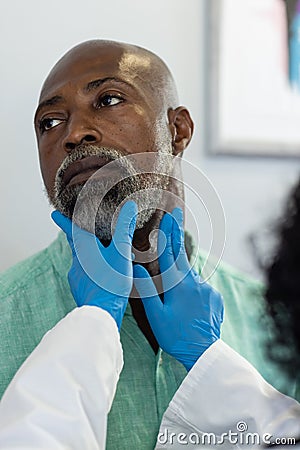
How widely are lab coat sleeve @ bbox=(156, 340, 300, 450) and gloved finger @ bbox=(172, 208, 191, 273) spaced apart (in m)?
0.13

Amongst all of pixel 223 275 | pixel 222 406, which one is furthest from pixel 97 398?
pixel 223 275

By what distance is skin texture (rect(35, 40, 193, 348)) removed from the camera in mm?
1039

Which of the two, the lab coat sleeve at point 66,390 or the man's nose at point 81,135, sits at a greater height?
the man's nose at point 81,135

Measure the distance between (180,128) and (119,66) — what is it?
144 mm

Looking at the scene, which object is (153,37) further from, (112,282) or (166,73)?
(112,282)

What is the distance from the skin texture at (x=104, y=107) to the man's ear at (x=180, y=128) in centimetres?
2

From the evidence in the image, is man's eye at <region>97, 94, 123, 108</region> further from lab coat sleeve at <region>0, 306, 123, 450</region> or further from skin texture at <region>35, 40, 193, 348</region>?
lab coat sleeve at <region>0, 306, 123, 450</region>

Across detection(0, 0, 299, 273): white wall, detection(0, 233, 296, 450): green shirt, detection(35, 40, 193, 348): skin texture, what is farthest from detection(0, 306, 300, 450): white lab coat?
detection(0, 0, 299, 273): white wall

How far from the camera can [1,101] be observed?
126cm

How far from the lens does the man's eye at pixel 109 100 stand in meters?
1.06

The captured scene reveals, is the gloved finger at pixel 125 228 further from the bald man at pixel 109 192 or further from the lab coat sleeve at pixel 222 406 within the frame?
the lab coat sleeve at pixel 222 406

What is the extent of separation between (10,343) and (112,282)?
21cm

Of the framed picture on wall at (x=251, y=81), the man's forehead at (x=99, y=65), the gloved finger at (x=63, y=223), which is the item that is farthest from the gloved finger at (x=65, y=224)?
the framed picture on wall at (x=251, y=81)

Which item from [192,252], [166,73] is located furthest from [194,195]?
[166,73]
